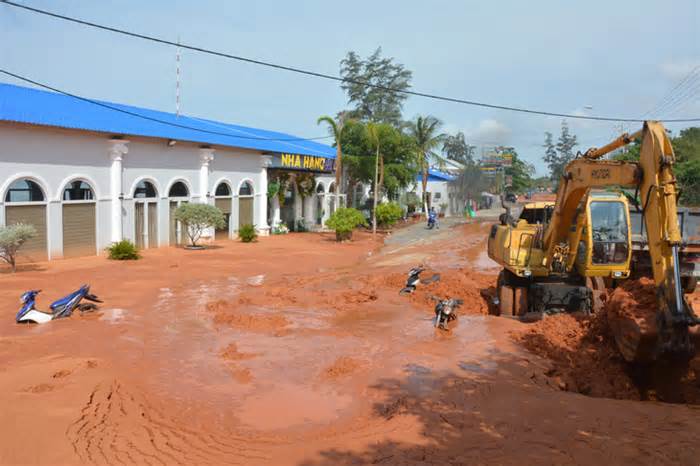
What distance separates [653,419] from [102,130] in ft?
63.3

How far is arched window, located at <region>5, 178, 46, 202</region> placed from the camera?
17.6m

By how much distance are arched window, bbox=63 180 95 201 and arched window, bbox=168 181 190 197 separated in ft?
14.6

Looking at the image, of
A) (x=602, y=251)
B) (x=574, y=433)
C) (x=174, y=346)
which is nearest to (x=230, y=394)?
(x=174, y=346)

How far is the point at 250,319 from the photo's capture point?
447 inches

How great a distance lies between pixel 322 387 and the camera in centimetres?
750

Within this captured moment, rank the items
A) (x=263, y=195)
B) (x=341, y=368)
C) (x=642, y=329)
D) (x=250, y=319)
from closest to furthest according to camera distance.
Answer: (x=642, y=329)
(x=341, y=368)
(x=250, y=319)
(x=263, y=195)

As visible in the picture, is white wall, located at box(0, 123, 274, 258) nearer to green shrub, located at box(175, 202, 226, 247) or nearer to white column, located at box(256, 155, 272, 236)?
green shrub, located at box(175, 202, 226, 247)

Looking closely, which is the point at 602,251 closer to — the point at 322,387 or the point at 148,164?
the point at 322,387

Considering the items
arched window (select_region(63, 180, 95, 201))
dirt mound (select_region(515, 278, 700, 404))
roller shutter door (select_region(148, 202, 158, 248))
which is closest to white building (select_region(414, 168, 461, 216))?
roller shutter door (select_region(148, 202, 158, 248))

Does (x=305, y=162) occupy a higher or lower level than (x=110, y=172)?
higher

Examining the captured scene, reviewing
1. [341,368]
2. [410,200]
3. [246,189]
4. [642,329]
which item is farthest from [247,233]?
[642,329]

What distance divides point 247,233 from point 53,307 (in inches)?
639

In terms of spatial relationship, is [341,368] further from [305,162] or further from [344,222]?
[305,162]

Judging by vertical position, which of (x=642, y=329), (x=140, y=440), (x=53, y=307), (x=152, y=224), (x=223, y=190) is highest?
(x=223, y=190)
